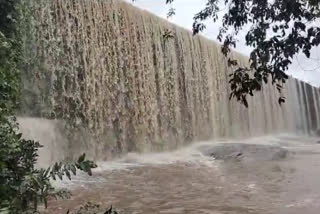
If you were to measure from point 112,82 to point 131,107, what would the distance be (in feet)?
3.64

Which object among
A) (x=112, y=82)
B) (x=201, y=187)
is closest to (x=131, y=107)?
(x=112, y=82)

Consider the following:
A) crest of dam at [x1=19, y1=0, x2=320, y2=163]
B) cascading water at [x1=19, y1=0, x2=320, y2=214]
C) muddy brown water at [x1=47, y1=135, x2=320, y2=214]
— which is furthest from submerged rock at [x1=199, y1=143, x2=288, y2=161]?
crest of dam at [x1=19, y1=0, x2=320, y2=163]

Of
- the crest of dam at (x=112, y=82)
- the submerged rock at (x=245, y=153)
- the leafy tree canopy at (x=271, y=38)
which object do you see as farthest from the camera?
the submerged rock at (x=245, y=153)

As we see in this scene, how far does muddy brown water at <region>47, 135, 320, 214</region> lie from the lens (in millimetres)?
6730

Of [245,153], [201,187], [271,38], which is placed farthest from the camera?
[245,153]

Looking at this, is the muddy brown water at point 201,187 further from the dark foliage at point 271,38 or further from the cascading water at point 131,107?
the dark foliage at point 271,38

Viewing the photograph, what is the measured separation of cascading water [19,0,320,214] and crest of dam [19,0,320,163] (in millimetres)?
28

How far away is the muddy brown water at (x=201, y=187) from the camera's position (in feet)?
22.1

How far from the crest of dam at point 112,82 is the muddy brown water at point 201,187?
4.14 feet

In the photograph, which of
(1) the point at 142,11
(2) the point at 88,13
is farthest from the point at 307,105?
(2) the point at 88,13

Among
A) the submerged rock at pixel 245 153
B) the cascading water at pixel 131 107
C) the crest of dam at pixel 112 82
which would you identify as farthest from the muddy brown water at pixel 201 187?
the crest of dam at pixel 112 82

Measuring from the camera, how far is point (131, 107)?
15.0 metres

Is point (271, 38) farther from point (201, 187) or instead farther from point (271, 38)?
point (201, 187)

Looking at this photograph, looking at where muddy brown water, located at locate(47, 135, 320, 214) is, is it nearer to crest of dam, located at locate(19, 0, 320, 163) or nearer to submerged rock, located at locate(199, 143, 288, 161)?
submerged rock, located at locate(199, 143, 288, 161)
